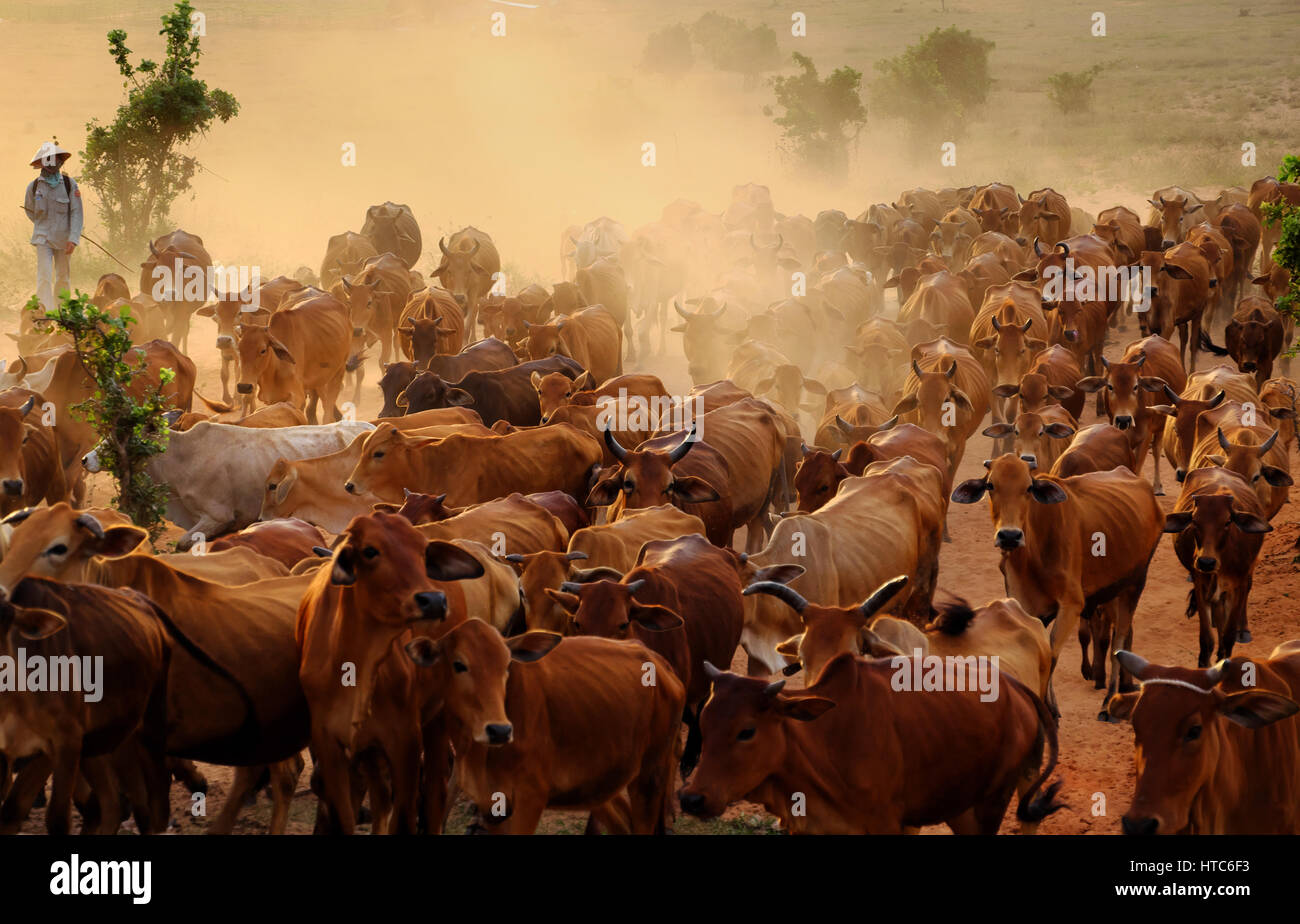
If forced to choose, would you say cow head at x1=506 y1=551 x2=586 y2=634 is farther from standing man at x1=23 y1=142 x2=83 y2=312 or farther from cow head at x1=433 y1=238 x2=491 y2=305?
cow head at x1=433 y1=238 x2=491 y2=305

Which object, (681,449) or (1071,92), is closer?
(681,449)

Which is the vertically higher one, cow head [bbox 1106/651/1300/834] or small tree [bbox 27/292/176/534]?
small tree [bbox 27/292/176/534]

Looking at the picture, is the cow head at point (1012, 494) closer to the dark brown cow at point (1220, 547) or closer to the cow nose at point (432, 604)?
the dark brown cow at point (1220, 547)

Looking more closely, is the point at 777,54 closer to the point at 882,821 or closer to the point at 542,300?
the point at 542,300

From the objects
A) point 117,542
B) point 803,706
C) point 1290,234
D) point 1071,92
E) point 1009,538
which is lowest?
point 803,706

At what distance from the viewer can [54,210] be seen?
52.7ft

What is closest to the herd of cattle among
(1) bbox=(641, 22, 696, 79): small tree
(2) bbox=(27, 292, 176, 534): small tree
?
(2) bbox=(27, 292, 176, 534): small tree

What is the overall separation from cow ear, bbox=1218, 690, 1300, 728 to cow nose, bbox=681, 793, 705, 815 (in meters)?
2.33

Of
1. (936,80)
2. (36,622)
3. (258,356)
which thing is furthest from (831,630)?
(936,80)

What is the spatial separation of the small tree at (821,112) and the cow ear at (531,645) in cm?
3709

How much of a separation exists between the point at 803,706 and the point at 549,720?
127cm

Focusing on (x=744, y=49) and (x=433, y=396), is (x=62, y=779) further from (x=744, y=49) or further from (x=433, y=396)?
(x=744, y=49)

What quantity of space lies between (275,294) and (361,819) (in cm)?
1187

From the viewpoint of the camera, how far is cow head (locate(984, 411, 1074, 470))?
12969 mm
